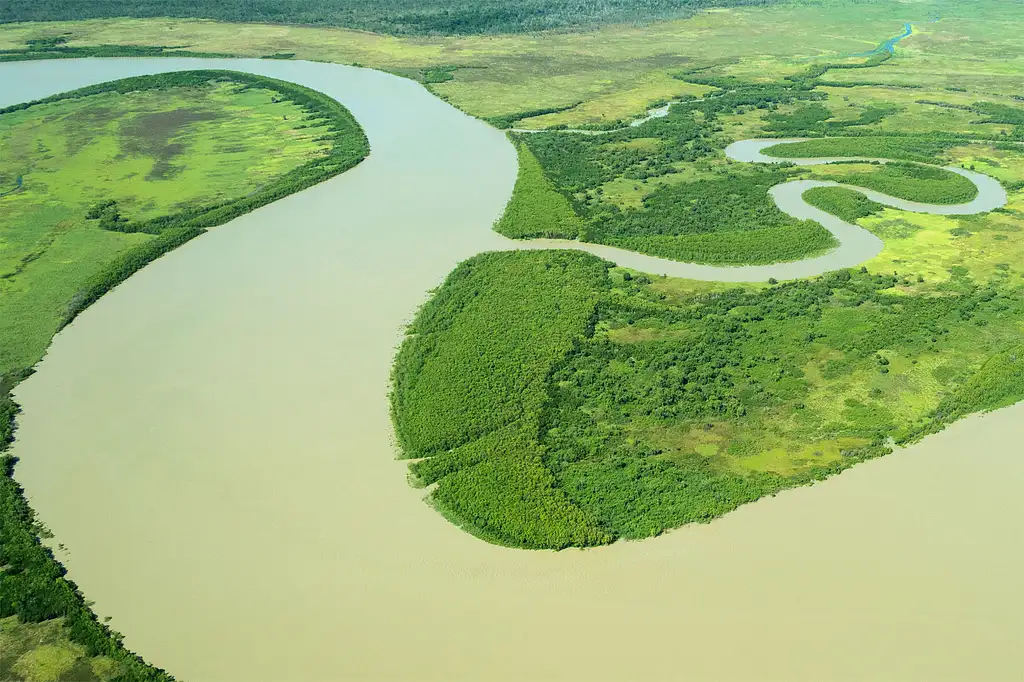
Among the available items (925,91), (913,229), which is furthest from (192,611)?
(925,91)

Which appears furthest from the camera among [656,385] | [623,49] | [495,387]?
[623,49]

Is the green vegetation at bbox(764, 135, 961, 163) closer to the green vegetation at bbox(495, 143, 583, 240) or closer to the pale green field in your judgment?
the pale green field

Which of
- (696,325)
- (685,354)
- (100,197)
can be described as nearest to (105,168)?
(100,197)

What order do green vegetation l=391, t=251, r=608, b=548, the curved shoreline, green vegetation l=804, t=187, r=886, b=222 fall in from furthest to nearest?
green vegetation l=804, t=187, r=886, b=222
the curved shoreline
green vegetation l=391, t=251, r=608, b=548

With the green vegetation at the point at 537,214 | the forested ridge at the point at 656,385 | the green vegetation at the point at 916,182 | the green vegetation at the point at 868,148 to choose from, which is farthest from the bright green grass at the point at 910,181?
the green vegetation at the point at 537,214

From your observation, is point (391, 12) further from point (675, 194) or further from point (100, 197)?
point (675, 194)

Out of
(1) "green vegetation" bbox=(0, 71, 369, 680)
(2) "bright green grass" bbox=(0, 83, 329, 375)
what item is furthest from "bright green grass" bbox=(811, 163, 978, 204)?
(2) "bright green grass" bbox=(0, 83, 329, 375)
